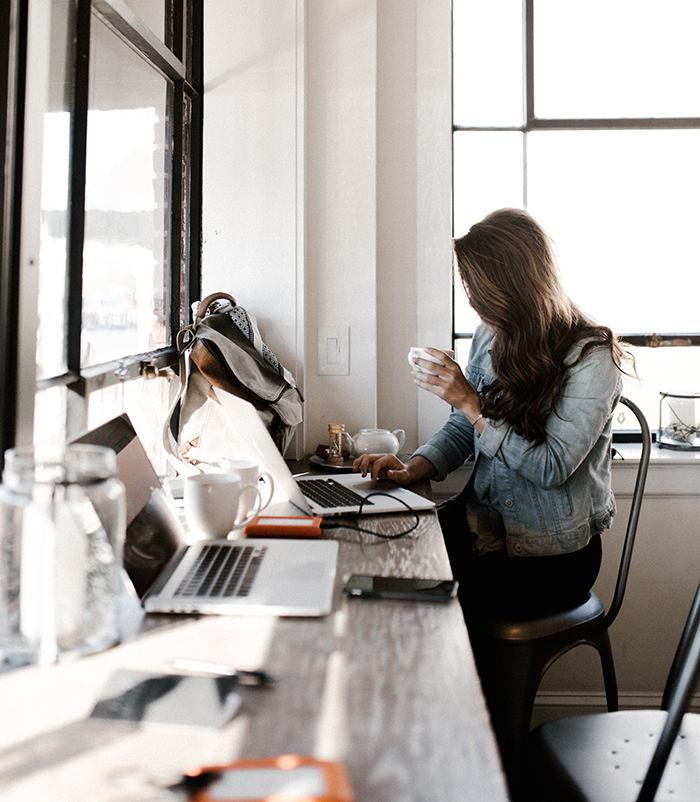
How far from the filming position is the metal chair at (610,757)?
3.45 ft

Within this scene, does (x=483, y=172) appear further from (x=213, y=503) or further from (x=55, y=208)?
(x=213, y=503)

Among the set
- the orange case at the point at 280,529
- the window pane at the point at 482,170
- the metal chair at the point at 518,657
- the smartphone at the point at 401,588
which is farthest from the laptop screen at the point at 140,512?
the window pane at the point at 482,170

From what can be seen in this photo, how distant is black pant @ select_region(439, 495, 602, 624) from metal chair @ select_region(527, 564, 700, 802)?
1.13 ft

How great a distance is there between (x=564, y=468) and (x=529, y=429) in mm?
113

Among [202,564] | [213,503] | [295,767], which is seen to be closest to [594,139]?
[213,503]

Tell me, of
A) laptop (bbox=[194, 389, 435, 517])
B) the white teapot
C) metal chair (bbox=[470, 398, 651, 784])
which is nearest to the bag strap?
laptop (bbox=[194, 389, 435, 517])

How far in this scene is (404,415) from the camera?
7.70 feet

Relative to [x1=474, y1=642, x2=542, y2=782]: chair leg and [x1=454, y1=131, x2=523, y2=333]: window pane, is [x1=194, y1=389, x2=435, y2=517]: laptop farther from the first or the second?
[x1=454, y1=131, x2=523, y2=333]: window pane

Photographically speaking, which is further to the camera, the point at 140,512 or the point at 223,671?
the point at 140,512

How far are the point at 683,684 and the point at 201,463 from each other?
47.9 inches

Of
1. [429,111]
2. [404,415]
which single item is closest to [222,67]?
[429,111]

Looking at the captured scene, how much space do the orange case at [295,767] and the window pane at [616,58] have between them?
2.30 m

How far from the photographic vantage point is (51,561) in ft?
2.48

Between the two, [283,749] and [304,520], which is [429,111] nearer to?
[304,520]
